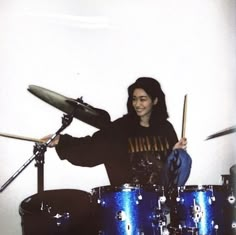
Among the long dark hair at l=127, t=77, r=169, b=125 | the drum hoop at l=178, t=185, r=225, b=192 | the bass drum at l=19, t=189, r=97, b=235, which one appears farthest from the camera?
the long dark hair at l=127, t=77, r=169, b=125

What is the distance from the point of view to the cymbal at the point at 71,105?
1558 mm

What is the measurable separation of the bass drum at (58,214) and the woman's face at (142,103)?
0.37m

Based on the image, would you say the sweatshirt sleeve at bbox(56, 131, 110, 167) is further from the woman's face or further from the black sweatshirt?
the woman's face

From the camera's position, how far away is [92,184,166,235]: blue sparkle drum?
1.44 metres

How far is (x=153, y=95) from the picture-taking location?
5.25ft

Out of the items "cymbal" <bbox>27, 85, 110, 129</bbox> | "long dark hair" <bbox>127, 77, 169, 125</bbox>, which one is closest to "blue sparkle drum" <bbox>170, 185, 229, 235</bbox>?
"long dark hair" <bbox>127, 77, 169, 125</bbox>

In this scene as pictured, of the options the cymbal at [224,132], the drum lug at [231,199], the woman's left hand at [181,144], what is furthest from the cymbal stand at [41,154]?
the drum lug at [231,199]

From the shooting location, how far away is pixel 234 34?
1.62 metres

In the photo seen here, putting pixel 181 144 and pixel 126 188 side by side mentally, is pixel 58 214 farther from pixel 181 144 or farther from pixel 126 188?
pixel 181 144

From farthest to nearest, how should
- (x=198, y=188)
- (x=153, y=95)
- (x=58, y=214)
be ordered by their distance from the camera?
(x=153, y=95)
(x=198, y=188)
(x=58, y=214)

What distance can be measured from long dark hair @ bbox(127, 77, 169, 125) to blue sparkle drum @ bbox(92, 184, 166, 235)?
28 centimetres

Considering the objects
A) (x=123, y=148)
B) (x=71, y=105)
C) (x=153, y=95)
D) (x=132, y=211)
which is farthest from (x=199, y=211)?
(x=71, y=105)

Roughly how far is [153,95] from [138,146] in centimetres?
20

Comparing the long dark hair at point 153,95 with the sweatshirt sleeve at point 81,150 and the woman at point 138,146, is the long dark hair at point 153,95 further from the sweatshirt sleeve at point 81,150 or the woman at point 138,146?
the sweatshirt sleeve at point 81,150
